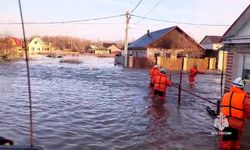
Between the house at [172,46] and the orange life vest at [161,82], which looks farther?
the house at [172,46]

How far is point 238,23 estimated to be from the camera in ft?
43.5

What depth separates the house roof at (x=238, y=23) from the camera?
41.3 ft

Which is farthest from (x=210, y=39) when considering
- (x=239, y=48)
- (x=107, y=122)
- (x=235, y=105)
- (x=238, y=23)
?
(x=235, y=105)

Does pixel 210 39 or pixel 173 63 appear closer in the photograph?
pixel 173 63

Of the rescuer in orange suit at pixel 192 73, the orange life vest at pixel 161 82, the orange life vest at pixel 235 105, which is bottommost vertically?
the rescuer in orange suit at pixel 192 73

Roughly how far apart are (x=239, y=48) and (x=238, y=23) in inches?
41.8

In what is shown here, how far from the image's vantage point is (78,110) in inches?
518

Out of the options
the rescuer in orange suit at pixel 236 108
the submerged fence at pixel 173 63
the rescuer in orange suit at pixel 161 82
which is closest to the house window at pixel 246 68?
the rescuer in orange suit at pixel 161 82

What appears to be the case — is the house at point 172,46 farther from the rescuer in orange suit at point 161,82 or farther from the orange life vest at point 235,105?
the orange life vest at point 235,105

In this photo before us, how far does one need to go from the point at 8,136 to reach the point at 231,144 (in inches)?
205

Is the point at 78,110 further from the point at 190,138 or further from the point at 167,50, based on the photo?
the point at 167,50

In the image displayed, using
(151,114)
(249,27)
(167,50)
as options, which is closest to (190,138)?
(151,114)

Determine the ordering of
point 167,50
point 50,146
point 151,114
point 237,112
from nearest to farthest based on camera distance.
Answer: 1. point 237,112
2. point 50,146
3. point 151,114
4. point 167,50

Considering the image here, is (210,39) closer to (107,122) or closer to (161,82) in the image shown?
(161,82)
